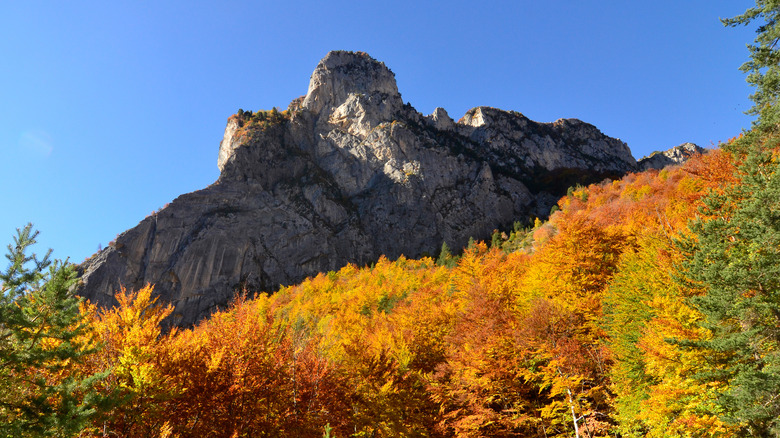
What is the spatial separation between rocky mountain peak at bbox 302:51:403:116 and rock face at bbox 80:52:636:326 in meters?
0.36

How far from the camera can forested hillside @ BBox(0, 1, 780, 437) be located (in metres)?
9.76

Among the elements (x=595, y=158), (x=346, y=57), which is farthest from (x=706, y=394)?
(x=595, y=158)

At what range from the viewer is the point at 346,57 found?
121 m

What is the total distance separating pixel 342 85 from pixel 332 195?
38941 millimetres

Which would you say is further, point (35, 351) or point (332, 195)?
point (332, 195)

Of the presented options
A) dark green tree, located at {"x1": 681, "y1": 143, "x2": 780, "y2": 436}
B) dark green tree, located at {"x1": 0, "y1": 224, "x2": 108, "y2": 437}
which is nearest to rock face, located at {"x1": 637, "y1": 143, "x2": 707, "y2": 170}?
dark green tree, located at {"x1": 681, "y1": 143, "x2": 780, "y2": 436}

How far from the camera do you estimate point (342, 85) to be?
11725 cm

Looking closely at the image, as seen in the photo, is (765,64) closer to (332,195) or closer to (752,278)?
(752,278)

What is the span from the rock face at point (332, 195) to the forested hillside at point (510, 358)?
247 ft

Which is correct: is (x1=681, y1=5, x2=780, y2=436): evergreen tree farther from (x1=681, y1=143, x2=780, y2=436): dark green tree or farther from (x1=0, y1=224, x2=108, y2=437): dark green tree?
(x1=0, y1=224, x2=108, y2=437): dark green tree

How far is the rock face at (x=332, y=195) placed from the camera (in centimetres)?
8462

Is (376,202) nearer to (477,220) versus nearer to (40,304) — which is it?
(477,220)

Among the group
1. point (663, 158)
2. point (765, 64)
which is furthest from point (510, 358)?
point (663, 158)

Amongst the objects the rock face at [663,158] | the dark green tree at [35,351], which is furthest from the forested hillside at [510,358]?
the rock face at [663,158]
